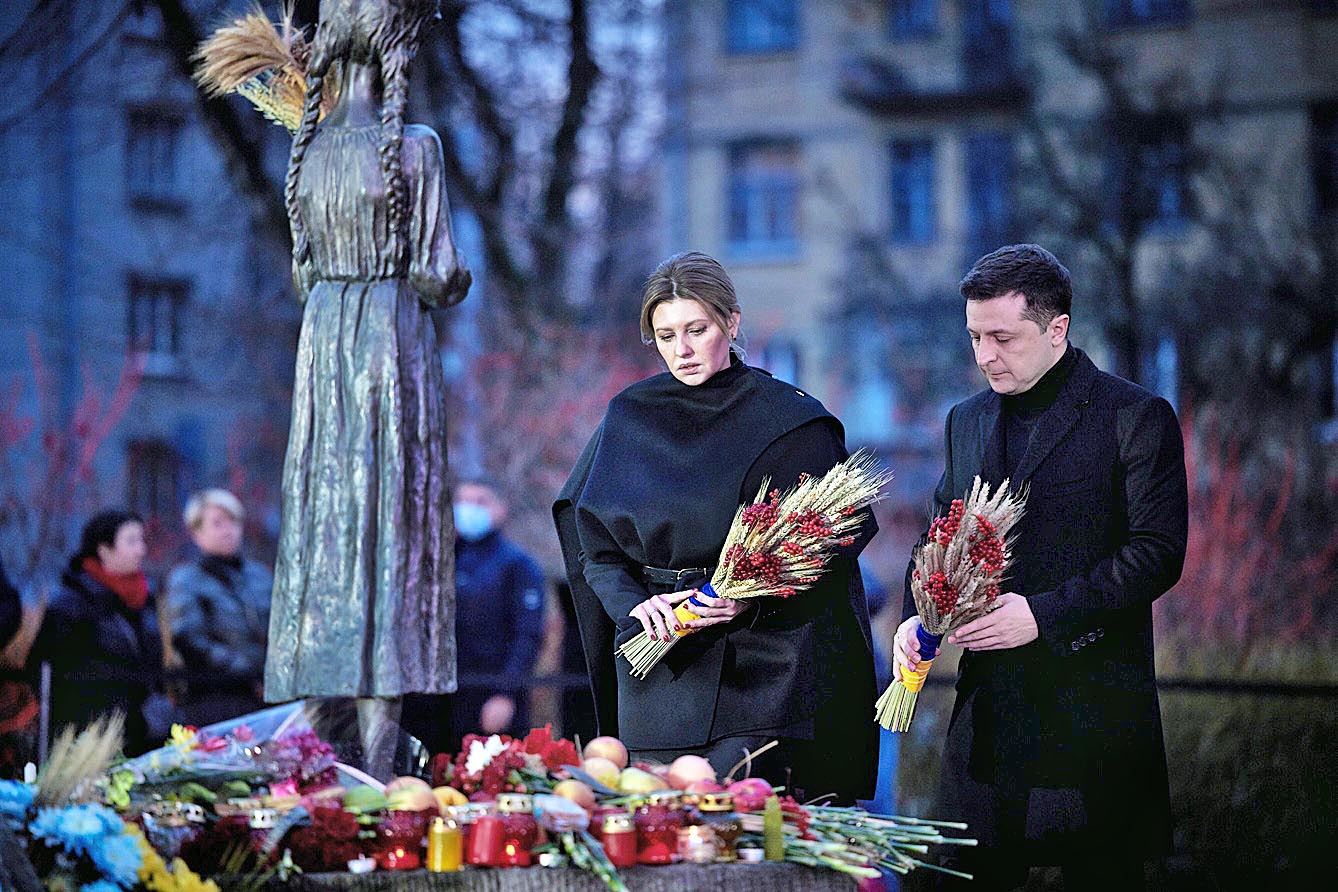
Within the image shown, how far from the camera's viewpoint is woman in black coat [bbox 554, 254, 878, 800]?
13.5ft

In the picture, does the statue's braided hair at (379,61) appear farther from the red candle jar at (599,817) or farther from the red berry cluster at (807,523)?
the red candle jar at (599,817)

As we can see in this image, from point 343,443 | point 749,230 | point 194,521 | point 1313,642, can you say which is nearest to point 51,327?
point 749,230

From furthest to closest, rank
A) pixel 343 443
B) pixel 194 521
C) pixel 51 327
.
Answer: pixel 51 327, pixel 194 521, pixel 343 443

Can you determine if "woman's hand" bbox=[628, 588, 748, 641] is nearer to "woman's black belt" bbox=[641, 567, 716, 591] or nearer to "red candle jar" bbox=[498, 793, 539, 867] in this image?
"woman's black belt" bbox=[641, 567, 716, 591]

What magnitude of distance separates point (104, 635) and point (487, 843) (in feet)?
16.9

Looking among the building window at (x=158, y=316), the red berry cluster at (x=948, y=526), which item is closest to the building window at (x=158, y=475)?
the building window at (x=158, y=316)

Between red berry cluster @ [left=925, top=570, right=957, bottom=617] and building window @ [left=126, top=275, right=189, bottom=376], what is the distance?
65.4ft

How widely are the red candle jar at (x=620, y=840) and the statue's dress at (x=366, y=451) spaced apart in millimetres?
1660

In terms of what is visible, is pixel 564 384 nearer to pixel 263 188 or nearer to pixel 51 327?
pixel 263 188

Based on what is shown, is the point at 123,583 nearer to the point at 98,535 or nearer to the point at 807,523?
the point at 98,535

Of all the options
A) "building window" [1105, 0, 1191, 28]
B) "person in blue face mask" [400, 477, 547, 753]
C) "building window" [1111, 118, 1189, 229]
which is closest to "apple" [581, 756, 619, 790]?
"person in blue face mask" [400, 477, 547, 753]

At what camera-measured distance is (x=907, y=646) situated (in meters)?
3.95

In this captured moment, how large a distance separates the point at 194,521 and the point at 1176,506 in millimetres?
5789

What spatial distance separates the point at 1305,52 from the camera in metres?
23.8
